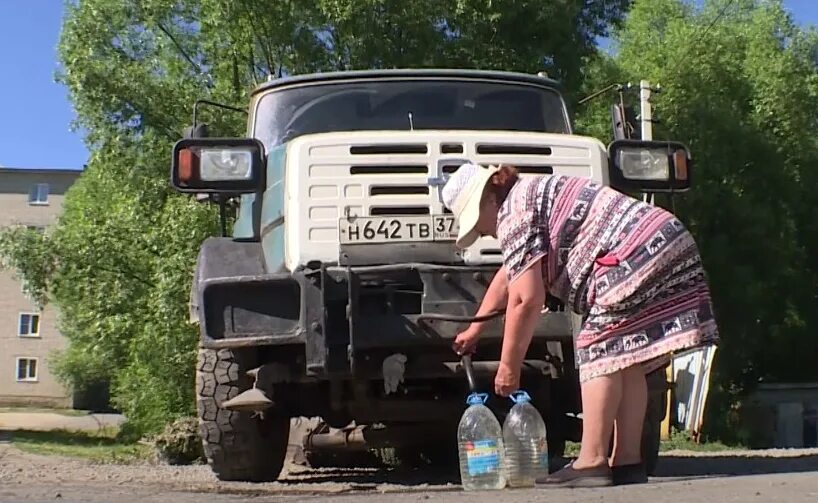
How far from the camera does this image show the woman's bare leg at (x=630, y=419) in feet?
15.8

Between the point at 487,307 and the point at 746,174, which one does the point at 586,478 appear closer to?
the point at 487,307

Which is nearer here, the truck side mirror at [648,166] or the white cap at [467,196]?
the white cap at [467,196]

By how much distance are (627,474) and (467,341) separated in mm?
951

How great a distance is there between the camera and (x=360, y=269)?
5660 millimetres

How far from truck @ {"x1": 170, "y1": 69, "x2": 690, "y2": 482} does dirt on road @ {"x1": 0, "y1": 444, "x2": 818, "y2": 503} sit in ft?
1.41

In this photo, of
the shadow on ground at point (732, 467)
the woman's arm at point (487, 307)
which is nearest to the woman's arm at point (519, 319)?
the woman's arm at point (487, 307)

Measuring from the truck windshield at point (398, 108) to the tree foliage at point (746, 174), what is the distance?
12947 millimetres

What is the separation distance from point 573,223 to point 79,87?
1465 centimetres

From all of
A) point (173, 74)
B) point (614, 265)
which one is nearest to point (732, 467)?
point (614, 265)

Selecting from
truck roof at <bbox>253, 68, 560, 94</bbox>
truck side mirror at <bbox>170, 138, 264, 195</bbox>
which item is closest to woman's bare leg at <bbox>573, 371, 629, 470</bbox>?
truck side mirror at <bbox>170, 138, 264, 195</bbox>

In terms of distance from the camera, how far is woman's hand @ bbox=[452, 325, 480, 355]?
514 centimetres

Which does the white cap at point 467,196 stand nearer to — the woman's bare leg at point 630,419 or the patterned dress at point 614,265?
the patterned dress at point 614,265

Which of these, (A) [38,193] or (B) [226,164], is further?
(A) [38,193]

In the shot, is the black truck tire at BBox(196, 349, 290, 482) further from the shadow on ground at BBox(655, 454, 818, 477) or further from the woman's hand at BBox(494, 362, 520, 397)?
the shadow on ground at BBox(655, 454, 818, 477)
